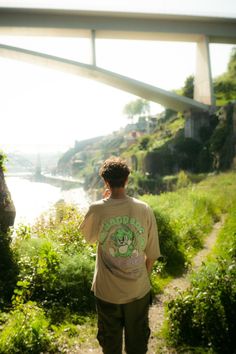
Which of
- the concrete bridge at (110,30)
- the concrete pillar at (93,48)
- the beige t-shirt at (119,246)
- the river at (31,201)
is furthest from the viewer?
the concrete pillar at (93,48)

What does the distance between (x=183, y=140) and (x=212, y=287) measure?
2576 centimetres

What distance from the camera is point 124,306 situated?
2160mm

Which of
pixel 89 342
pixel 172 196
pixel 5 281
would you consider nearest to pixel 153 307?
pixel 89 342

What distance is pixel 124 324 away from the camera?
223 cm

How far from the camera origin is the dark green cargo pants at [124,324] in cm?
218

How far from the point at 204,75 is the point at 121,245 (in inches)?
1131

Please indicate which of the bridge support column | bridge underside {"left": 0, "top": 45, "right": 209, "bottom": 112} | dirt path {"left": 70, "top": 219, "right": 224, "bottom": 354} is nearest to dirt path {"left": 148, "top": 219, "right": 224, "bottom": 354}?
dirt path {"left": 70, "top": 219, "right": 224, "bottom": 354}

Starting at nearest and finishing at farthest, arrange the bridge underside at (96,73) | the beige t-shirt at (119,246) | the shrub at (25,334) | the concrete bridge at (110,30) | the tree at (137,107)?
the beige t-shirt at (119,246), the shrub at (25,334), the bridge underside at (96,73), the concrete bridge at (110,30), the tree at (137,107)

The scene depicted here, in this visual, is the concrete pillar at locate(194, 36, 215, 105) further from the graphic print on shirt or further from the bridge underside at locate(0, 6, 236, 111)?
the graphic print on shirt

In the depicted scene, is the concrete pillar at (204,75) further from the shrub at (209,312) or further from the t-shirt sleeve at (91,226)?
the t-shirt sleeve at (91,226)

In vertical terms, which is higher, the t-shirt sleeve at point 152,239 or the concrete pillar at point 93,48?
the concrete pillar at point 93,48

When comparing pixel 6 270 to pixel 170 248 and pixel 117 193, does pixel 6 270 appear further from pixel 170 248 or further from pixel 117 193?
pixel 170 248

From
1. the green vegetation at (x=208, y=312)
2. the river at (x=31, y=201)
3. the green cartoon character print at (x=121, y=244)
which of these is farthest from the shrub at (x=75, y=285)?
the green cartoon character print at (x=121, y=244)

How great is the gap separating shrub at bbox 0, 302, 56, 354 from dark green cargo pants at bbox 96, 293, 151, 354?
926mm
